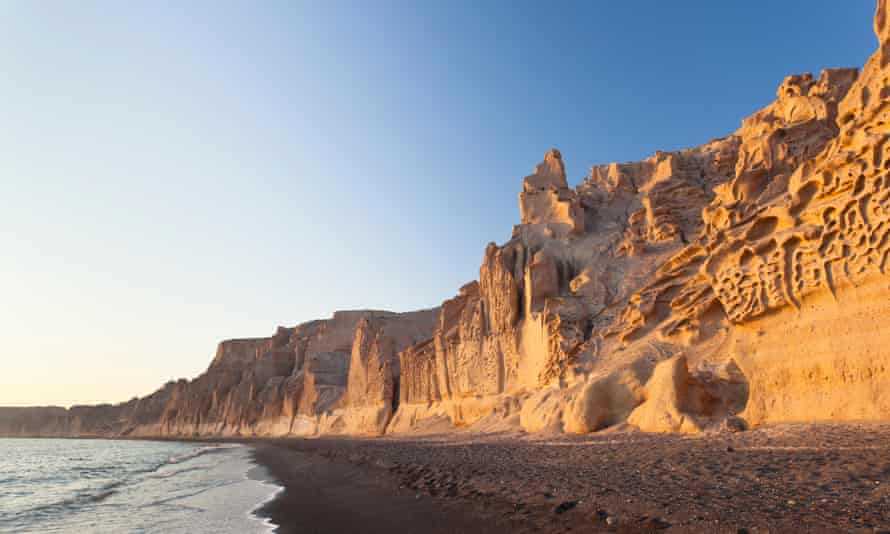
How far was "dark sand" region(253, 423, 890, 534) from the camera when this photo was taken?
545 centimetres

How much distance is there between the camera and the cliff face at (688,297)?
38.1 feet

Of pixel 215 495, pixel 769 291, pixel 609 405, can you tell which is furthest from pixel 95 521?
pixel 769 291

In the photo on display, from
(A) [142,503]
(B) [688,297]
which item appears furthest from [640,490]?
(B) [688,297]

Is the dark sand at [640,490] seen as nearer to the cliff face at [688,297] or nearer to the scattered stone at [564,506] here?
the scattered stone at [564,506]

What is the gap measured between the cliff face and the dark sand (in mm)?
2133

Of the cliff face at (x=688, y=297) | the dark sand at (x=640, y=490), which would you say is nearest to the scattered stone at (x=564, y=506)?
the dark sand at (x=640, y=490)

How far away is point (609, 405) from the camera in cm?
1741

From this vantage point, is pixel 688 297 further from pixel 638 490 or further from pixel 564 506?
pixel 564 506

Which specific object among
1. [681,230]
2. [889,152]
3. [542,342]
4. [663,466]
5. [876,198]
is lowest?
[663,466]

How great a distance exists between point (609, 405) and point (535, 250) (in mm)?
13917

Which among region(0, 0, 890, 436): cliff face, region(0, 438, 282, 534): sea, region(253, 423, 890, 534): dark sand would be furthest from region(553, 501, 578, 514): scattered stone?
region(0, 0, 890, 436): cliff face

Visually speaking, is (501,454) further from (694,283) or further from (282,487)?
(694,283)

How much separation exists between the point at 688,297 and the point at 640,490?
43.5 ft

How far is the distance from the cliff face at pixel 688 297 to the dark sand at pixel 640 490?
2.13 metres
